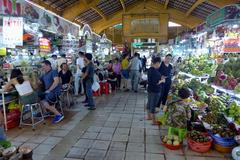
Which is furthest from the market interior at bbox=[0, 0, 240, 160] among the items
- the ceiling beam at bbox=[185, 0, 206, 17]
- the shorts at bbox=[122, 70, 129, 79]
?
the ceiling beam at bbox=[185, 0, 206, 17]

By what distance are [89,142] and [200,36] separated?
6166mm

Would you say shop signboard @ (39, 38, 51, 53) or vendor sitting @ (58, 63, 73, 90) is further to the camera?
shop signboard @ (39, 38, 51, 53)

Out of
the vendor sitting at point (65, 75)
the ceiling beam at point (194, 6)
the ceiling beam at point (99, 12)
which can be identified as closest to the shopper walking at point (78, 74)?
the vendor sitting at point (65, 75)

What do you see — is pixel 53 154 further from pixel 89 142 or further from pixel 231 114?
pixel 231 114

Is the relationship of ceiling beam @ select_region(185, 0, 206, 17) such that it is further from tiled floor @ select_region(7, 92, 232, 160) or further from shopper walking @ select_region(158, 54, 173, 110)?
tiled floor @ select_region(7, 92, 232, 160)

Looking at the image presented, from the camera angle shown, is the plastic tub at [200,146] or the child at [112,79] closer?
the plastic tub at [200,146]

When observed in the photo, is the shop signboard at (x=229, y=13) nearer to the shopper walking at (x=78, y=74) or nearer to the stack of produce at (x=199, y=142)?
the stack of produce at (x=199, y=142)

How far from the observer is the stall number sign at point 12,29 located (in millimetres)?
4879

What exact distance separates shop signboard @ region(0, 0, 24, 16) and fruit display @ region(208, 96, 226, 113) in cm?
492

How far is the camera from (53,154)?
3.52 m

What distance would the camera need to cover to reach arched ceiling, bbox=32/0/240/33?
521 inches

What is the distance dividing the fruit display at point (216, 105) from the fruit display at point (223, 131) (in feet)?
1.25

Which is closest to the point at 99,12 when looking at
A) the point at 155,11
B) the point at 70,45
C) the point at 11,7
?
the point at 155,11

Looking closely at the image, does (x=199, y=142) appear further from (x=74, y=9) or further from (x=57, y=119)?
(x=74, y=9)
